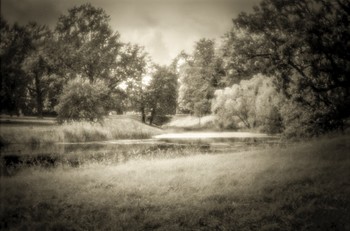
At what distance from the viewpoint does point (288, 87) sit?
14.1 metres

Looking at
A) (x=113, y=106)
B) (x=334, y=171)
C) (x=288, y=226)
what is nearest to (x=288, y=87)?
(x=334, y=171)

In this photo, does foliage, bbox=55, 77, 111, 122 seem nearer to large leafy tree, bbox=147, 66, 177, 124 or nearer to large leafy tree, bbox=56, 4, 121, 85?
large leafy tree, bbox=56, 4, 121, 85

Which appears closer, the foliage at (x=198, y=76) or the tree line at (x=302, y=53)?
the tree line at (x=302, y=53)

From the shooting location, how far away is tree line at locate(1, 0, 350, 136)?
6613 mm

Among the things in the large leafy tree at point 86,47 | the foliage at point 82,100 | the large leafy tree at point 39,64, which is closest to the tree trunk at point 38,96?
the large leafy tree at point 39,64

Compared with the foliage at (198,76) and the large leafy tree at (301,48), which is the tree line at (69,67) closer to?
the large leafy tree at (301,48)

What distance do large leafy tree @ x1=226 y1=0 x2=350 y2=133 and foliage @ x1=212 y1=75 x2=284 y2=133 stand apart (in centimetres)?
1261

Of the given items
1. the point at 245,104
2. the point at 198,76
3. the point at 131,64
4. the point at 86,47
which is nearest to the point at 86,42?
the point at 86,47

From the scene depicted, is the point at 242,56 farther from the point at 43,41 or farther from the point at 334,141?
the point at 43,41

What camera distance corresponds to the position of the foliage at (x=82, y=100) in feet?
25.8

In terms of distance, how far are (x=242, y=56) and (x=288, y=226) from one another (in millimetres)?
9497

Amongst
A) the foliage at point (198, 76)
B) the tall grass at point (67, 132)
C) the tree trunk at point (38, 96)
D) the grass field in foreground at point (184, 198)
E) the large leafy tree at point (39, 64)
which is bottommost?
the grass field in foreground at point (184, 198)

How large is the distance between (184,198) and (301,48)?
311 inches

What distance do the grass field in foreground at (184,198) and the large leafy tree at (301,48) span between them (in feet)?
11.1
